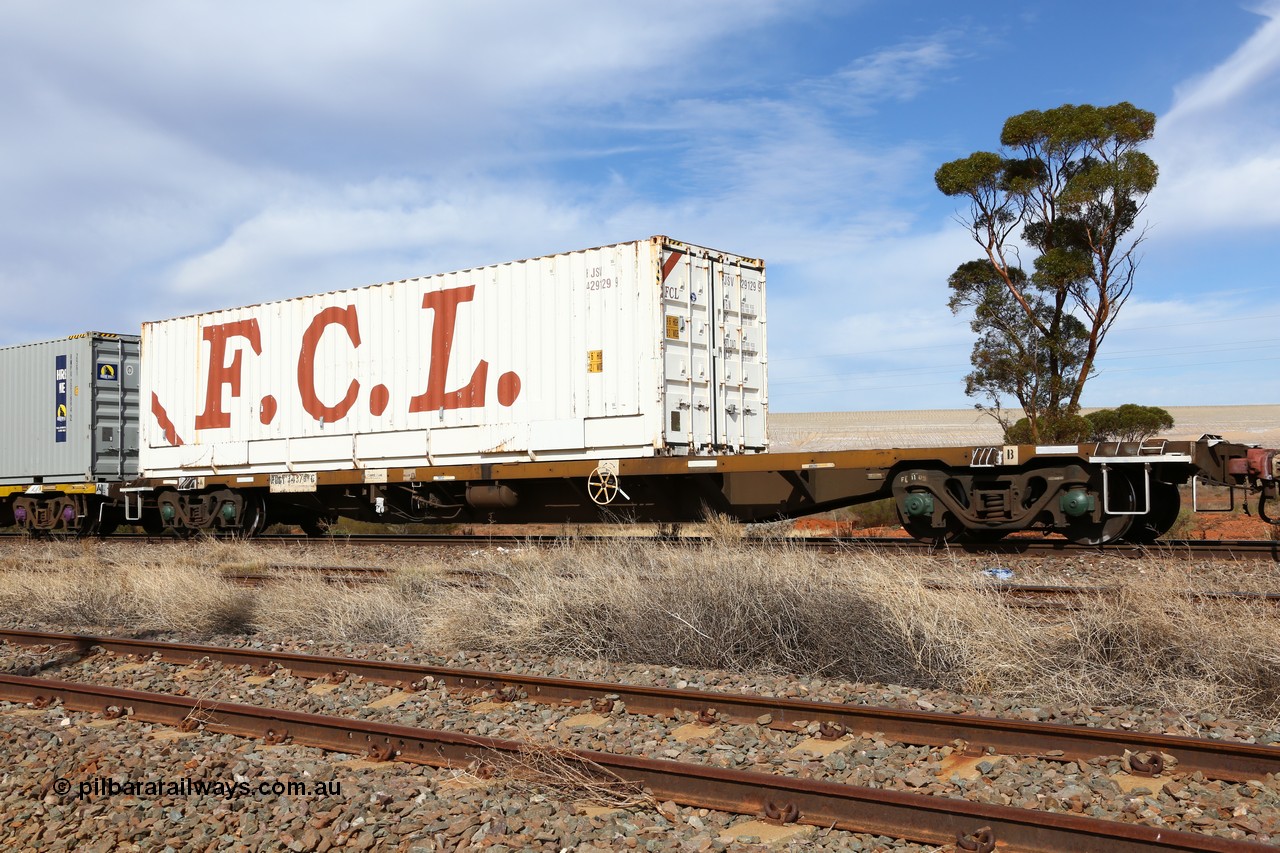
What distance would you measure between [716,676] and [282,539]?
510 inches

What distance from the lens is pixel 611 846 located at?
4.05m

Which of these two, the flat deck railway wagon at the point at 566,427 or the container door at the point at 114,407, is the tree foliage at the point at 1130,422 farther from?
the container door at the point at 114,407

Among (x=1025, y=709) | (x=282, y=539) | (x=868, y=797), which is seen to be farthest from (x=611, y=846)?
(x=282, y=539)

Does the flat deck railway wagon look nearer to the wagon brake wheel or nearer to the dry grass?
the wagon brake wheel

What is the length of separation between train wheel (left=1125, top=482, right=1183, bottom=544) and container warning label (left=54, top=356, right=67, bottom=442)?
1811cm

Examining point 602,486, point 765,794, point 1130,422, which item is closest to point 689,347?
point 602,486

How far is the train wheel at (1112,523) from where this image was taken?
11.6 m

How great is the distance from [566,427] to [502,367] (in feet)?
4.34

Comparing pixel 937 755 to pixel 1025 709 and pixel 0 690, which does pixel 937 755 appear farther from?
pixel 0 690

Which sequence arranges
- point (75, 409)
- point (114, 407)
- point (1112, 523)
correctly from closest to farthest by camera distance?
point (1112, 523), point (75, 409), point (114, 407)

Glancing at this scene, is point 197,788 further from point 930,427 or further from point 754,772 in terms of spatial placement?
point 930,427

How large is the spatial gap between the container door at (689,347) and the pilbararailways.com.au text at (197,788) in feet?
28.9

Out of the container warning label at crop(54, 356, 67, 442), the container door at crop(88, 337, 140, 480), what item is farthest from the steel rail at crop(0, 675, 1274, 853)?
the container warning label at crop(54, 356, 67, 442)

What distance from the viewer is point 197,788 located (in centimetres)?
485
